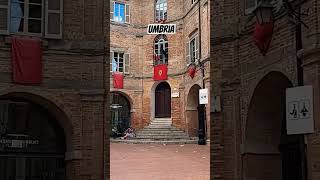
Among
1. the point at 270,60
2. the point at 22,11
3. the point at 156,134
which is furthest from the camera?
the point at 156,134

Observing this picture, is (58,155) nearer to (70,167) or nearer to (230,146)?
(70,167)

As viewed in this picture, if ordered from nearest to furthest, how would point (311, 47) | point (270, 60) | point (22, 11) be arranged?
1. point (311, 47)
2. point (270, 60)
3. point (22, 11)

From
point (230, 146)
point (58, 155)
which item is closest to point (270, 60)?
point (230, 146)

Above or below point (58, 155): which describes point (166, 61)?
above

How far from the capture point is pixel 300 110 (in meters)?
10.4

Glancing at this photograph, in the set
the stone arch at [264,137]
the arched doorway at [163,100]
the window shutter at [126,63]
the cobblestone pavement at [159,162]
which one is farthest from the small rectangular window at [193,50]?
the stone arch at [264,137]

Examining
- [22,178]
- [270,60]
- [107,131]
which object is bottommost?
[22,178]

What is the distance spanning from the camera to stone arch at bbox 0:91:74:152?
51.2 ft

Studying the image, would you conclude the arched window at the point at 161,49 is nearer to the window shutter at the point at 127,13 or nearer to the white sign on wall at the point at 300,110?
the window shutter at the point at 127,13

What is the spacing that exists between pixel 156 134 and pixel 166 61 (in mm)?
5948

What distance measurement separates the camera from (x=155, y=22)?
41594 mm

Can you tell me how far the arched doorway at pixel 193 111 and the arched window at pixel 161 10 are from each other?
249 inches

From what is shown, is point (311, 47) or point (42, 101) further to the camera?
point (42, 101)

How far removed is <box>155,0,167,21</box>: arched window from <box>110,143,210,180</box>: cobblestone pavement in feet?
37.0
